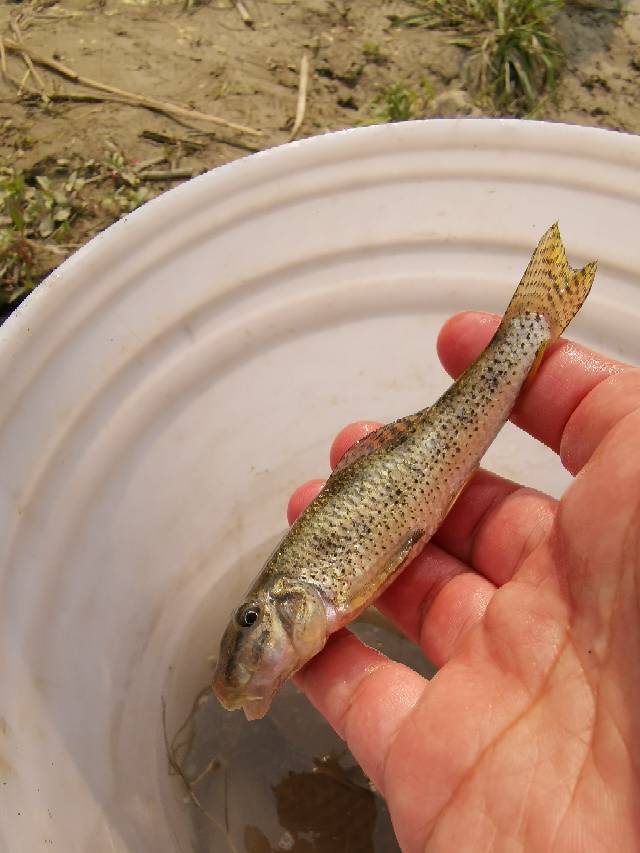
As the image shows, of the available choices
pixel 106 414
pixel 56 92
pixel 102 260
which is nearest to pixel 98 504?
pixel 106 414

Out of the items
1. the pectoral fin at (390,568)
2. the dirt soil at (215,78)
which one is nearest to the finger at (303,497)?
the pectoral fin at (390,568)

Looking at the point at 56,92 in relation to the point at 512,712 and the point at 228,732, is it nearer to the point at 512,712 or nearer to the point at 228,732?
the point at 228,732

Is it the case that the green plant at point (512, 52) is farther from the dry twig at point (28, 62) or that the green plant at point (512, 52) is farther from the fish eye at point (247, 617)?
the fish eye at point (247, 617)

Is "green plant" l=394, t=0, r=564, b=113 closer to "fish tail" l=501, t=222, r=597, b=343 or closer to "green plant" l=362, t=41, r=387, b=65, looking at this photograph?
"green plant" l=362, t=41, r=387, b=65

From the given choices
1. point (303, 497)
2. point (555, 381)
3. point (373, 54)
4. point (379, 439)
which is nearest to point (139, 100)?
A: point (373, 54)

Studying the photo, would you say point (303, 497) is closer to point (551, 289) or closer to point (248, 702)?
point (248, 702)
